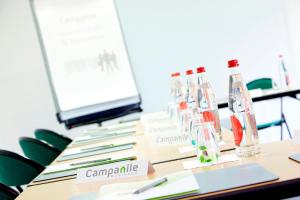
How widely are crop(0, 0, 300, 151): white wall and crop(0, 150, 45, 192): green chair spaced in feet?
9.04

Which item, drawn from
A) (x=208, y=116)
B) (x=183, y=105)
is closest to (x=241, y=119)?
(x=208, y=116)

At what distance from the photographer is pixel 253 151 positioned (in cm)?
138

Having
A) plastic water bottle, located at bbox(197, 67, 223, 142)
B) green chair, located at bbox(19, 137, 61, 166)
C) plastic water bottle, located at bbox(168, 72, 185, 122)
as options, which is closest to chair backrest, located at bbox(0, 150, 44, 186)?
green chair, located at bbox(19, 137, 61, 166)

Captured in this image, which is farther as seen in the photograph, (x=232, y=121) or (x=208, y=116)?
(x=208, y=116)

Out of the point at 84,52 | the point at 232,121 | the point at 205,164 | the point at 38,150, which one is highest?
the point at 84,52

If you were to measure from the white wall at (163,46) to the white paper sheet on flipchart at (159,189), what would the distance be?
4.09 metres

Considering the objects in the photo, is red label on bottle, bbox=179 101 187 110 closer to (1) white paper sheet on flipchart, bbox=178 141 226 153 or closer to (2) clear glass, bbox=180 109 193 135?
(2) clear glass, bbox=180 109 193 135

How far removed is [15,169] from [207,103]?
1260mm

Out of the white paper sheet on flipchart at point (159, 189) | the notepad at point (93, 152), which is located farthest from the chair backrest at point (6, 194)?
the white paper sheet on flipchart at point (159, 189)

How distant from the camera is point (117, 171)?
1.41 m

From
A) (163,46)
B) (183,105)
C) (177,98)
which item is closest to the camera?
(183,105)

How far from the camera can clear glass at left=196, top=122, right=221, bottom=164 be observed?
53.0 inches

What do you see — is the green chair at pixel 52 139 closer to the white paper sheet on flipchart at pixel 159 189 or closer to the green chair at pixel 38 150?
the green chair at pixel 38 150

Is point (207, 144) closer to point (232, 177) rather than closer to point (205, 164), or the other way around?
point (205, 164)
